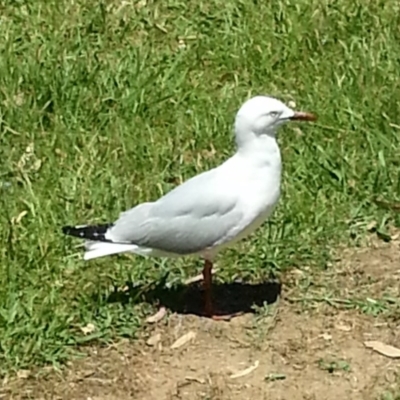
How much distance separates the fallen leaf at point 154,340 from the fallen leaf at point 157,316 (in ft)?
0.23

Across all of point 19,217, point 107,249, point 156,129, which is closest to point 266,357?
point 107,249

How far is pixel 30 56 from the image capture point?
241 inches

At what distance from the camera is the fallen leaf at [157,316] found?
14.4 ft

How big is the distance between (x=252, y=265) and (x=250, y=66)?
5.56ft

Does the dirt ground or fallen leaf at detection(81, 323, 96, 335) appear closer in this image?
the dirt ground

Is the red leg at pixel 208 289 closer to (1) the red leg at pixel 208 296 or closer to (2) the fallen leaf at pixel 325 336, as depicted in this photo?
(1) the red leg at pixel 208 296

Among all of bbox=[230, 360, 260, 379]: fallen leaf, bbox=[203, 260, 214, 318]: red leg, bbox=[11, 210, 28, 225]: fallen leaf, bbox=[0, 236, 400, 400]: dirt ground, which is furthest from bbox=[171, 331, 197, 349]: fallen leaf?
bbox=[11, 210, 28, 225]: fallen leaf

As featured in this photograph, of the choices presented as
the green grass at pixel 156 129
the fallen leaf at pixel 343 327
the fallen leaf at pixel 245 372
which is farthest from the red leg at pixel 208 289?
the fallen leaf at pixel 343 327

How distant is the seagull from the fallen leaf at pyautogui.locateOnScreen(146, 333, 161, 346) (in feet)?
0.76

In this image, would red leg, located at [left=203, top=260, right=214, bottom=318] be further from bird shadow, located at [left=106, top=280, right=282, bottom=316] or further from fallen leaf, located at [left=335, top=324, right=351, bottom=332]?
fallen leaf, located at [left=335, top=324, right=351, bottom=332]

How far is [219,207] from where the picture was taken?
13.8ft

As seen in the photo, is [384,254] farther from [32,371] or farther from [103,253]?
[32,371]

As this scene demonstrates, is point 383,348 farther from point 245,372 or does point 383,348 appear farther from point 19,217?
point 19,217

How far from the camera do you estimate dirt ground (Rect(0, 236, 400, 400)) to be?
406 centimetres
